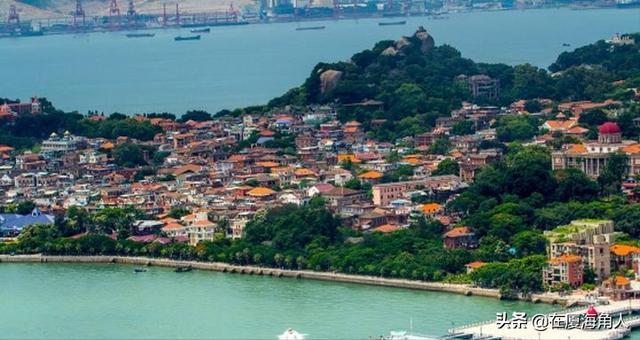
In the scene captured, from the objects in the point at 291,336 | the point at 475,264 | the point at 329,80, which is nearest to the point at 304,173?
the point at 475,264

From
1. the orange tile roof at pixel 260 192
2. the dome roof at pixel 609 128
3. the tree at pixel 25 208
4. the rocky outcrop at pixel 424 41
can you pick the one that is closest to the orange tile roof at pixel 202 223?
the orange tile roof at pixel 260 192

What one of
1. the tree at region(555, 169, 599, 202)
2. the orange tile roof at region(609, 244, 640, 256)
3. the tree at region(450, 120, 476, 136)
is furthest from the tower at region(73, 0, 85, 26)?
the orange tile roof at region(609, 244, 640, 256)

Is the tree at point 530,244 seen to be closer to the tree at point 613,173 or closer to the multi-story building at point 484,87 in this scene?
the tree at point 613,173

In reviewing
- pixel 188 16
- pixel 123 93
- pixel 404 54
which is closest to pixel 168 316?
pixel 404 54

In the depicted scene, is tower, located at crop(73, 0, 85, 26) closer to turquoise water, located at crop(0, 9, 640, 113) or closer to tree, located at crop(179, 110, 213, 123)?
turquoise water, located at crop(0, 9, 640, 113)

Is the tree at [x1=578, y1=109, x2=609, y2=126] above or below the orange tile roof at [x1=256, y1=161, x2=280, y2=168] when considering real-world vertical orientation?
above

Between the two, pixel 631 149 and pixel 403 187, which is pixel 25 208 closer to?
pixel 403 187
